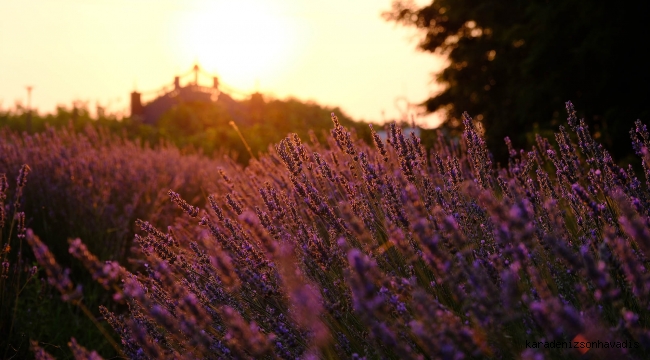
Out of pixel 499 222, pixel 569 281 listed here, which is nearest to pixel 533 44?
pixel 569 281

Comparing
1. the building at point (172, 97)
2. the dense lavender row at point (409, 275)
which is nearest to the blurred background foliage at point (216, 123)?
the building at point (172, 97)

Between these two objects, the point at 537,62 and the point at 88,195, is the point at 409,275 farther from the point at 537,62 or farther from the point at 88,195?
the point at 537,62

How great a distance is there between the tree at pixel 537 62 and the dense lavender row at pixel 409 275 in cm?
437

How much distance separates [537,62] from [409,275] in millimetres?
6379

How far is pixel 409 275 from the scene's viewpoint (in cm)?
217

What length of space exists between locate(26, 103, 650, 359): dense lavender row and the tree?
14.3 feet

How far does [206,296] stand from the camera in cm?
227

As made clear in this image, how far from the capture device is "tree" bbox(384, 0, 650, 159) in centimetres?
675

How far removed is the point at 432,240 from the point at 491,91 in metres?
8.82

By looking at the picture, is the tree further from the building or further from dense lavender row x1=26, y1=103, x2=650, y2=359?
the building

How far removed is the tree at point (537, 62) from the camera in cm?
675

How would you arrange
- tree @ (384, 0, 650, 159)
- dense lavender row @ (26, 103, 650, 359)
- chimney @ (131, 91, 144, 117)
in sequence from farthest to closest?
chimney @ (131, 91, 144, 117) < tree @ (384, 0, 650, 159) < dense lavender row @ (26, 103, 650, 359)

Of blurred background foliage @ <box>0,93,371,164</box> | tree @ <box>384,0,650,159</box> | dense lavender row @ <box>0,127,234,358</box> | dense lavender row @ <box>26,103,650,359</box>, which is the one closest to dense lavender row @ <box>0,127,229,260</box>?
dense lavender row @ <box>0,127,234,358</box>

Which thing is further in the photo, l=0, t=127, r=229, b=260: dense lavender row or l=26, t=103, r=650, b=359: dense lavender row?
l=0, t=127, r=229, b=260: dense lavender row
